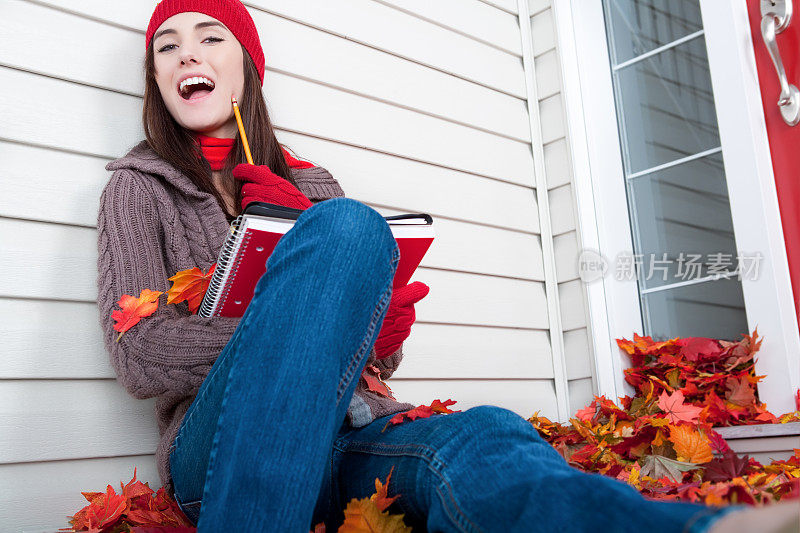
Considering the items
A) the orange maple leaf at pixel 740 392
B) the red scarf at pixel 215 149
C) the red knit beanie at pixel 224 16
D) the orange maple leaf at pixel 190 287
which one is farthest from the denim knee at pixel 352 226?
the orange maple leaf at pixel 740 392

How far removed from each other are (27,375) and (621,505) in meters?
1.07

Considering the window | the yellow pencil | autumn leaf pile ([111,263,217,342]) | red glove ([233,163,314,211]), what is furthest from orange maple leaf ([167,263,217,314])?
the window

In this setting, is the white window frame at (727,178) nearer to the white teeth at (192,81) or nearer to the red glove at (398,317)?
the red glove at (398,317)

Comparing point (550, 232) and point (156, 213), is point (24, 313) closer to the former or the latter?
point (156, 213)

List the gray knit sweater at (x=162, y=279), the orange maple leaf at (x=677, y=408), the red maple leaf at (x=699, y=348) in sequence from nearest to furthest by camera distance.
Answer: the gray knit sweater at (x=162, y=279), the orange maple leaf at (x=677, y=408), the red maple leaf at (x=699, y=348)

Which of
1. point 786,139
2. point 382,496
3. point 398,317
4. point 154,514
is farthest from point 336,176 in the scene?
point 786,139

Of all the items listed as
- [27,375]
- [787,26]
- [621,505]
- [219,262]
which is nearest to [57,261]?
[27,375]

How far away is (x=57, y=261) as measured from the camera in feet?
4.06

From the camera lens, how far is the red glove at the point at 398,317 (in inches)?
40.9

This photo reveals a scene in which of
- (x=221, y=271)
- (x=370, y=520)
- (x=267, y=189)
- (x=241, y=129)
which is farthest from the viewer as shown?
(x=241, y=129)

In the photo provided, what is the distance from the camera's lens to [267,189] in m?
1.10

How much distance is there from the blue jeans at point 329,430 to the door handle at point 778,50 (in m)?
1.31

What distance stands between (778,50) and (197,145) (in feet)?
4.58

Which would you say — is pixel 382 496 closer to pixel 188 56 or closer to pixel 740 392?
pixel 188 56
